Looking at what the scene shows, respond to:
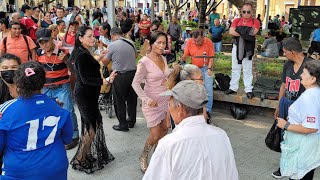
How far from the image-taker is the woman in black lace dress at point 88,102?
14.3ft

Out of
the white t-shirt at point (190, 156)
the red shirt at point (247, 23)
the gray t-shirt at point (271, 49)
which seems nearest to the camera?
the white t-shirt at point (190, 156)

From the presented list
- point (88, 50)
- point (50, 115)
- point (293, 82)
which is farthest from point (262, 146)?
point (50, 115)

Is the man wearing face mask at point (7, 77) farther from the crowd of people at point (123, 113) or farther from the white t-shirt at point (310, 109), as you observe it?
the white t-shirt at point (310, 109)

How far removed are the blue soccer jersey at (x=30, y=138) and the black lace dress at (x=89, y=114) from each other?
5.04ft

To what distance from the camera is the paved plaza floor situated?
4.78m

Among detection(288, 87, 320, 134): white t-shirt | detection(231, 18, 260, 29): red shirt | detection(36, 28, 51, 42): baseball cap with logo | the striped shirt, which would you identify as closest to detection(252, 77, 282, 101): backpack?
detection(231, 18, 260, 29): red shirt

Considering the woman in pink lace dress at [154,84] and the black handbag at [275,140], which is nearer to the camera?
the black handbag at [275,140]

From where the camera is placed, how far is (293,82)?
4.06 m

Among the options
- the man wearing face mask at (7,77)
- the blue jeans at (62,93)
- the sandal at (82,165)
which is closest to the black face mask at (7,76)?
the man wearing face mask at (7,77)

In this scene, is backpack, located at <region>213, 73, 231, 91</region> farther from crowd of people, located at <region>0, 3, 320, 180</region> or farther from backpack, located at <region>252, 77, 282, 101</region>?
crowd of people, located at <region>0, 3, 320, 180</region>

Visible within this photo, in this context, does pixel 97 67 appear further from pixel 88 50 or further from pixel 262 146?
pixel 262 146

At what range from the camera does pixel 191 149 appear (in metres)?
1.92

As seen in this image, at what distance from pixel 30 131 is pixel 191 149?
138cm

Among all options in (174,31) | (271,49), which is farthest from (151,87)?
(174,31)
